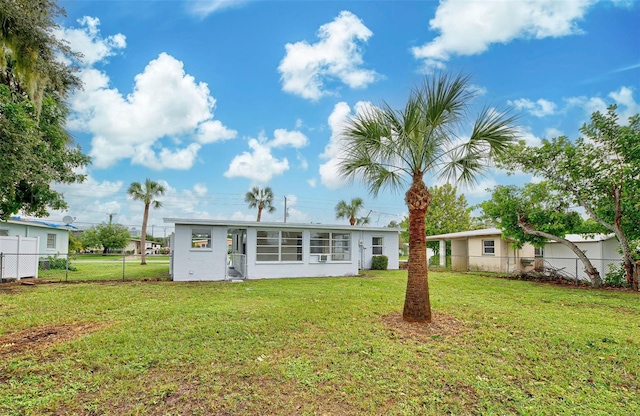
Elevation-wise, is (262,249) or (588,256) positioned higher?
(262,249)

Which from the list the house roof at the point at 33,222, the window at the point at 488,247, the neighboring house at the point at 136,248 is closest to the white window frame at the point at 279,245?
the window at the point at 488,247

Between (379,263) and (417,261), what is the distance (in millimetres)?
13051

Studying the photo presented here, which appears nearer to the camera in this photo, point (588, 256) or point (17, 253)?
point (17, 253)

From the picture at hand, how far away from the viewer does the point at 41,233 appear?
19.9 metres

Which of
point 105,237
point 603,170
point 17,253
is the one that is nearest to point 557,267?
point 603,170

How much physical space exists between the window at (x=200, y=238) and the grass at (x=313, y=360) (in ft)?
17.6

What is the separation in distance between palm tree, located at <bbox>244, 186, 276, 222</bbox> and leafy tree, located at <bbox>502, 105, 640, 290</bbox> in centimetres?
2277

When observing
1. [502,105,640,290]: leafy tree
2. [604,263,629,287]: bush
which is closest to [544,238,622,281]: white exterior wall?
[604,263,629,287]: bush

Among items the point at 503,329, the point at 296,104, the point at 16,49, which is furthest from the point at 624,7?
the point at 16,49

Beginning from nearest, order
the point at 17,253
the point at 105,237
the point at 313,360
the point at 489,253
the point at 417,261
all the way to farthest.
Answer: the point at 313,360 < the point at 417,261 < the point at 17,253 < the point at 489,253 < the point at 105,237

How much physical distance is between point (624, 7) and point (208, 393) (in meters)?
14.4

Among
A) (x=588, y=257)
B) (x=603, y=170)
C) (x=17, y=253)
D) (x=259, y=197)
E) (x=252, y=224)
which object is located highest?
(x=259, y=197)

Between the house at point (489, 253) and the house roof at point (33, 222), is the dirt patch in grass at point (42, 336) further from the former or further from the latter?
the house at point (489, 253)

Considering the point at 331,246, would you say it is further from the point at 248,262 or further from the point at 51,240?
the point at 51,240
